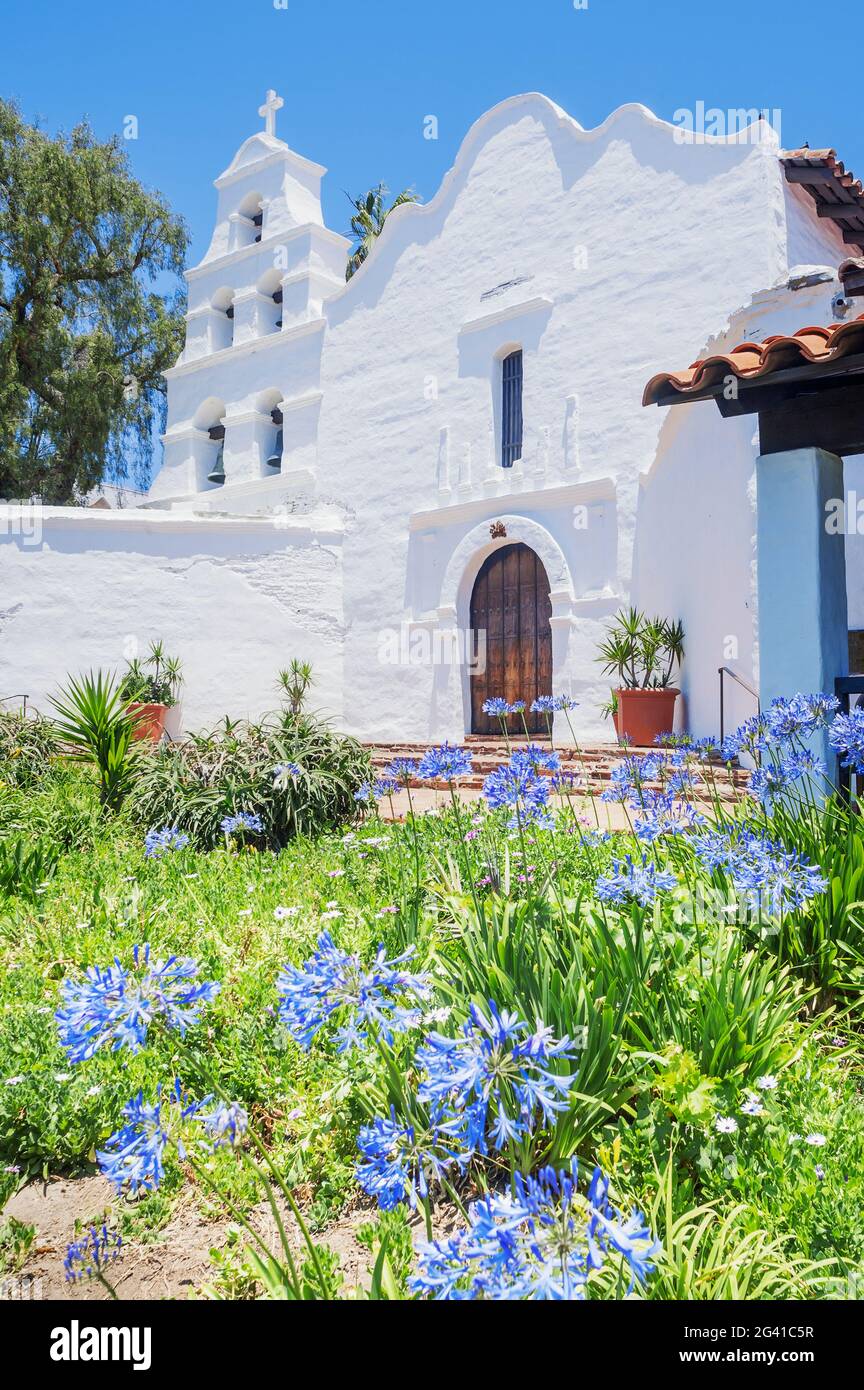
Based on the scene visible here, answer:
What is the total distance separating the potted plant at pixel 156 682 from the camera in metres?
12.7

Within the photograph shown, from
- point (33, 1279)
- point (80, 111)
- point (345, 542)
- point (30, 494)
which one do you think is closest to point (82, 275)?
point (80, 111)

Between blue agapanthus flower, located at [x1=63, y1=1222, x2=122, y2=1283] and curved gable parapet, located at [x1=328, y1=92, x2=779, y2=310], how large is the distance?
37.9 ft

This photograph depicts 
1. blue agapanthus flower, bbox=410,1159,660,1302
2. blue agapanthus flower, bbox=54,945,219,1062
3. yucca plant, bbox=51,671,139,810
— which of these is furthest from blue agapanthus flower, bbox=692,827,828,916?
yucca plant, bbox=51,671,139,810

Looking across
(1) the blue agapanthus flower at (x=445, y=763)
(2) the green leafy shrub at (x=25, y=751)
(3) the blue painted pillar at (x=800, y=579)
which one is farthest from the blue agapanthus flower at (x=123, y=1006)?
(2) the green leafy shrub at (x=25, y=751)

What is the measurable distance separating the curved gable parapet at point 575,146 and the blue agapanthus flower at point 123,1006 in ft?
37.3

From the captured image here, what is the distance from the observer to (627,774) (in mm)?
3564

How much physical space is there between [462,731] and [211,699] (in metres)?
3.94

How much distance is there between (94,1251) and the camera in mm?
1982

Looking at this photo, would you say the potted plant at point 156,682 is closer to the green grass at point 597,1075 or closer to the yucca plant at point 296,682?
the yucca plant at point 296,682

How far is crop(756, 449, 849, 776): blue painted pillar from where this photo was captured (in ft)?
13.9

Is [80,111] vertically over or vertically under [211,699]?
over

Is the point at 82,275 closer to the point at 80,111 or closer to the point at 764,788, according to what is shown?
the point at 80,111

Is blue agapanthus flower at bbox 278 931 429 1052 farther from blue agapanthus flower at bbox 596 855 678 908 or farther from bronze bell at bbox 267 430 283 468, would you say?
bronze bell at bbox 267 430 283 468
